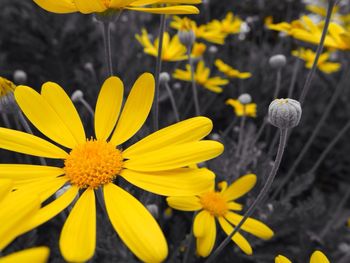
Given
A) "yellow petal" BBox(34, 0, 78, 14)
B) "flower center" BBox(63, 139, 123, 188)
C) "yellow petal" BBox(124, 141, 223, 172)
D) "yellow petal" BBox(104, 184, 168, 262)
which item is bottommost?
"flower center" BBox(63, 139, 123, 188)

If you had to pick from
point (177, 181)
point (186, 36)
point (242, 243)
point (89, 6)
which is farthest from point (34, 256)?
point (186, 36)

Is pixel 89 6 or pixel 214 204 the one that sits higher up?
pixel 89 6

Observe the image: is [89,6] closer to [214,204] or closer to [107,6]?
[107,6]

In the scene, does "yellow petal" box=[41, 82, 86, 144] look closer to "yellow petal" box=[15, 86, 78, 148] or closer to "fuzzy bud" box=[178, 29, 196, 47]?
"yellow petal" box=[15, 86, 78, 148]

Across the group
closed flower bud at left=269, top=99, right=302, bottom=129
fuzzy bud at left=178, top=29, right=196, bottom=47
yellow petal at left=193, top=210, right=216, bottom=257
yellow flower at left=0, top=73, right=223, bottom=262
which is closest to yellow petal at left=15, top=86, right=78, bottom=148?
yellow flower at left=0, top=73, right=223, bottom=262

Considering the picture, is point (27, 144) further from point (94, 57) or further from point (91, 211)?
point (94, 57)

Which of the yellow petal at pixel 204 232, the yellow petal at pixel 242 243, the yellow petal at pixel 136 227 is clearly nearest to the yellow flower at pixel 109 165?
the yellow petal at pixel 136 227
